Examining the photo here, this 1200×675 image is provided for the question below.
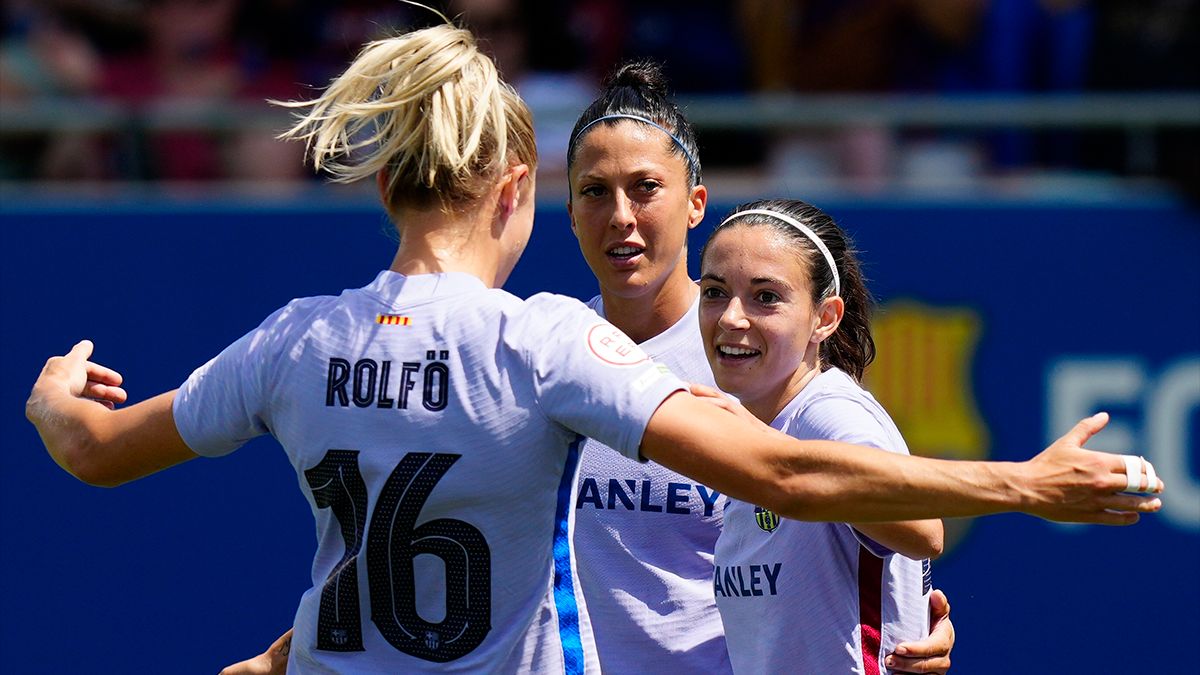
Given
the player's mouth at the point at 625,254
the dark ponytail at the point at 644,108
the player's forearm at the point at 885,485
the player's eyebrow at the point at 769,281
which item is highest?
the dark ponytail at the point at 644,108

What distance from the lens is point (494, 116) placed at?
2.65 meters

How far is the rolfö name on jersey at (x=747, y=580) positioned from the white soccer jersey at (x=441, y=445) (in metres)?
0.47

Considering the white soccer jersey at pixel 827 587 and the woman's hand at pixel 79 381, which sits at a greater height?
the woman's hand at pixel 79 381

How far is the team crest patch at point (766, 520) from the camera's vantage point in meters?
2.97

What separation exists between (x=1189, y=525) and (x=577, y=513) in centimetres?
365

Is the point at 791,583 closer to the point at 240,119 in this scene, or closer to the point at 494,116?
the point at 494,116

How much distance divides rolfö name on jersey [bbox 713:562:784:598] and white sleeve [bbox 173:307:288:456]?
3.21 ft

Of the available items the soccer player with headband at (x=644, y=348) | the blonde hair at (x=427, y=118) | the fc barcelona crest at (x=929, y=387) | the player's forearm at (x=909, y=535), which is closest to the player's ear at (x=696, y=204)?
the soccer player with headband at (x=644, y=348)

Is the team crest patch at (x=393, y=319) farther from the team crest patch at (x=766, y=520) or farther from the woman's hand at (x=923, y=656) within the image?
the woman's hand at (x=923, y=656)

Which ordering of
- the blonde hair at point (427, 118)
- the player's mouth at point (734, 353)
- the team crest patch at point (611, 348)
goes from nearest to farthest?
the team crest patch at point (611, 348) < the blonde hair at point (427, 118) < the player's mouth at point (734, 353)

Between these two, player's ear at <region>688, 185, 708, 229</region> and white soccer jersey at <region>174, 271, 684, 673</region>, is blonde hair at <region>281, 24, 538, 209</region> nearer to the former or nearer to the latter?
white soccer jersey at <region>174, 271, 684, 673</region>

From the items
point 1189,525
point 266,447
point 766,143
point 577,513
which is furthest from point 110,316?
point 1189,525

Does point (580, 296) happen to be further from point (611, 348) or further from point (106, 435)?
point (611, 348)

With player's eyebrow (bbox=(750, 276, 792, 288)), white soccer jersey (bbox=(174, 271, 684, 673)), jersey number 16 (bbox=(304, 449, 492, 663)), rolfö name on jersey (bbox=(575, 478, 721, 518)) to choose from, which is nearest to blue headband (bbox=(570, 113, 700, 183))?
player's eyebrow (bbox=(750, 276, 792, 288))
